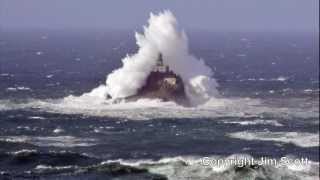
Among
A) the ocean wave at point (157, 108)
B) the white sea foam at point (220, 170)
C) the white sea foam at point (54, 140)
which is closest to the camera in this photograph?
the white sea foam at point (220, 170)

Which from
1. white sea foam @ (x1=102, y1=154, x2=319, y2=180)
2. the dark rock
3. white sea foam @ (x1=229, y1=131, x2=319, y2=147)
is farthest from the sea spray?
white sea foam @ (x1=102, y1=154, x2=319, y2=180)

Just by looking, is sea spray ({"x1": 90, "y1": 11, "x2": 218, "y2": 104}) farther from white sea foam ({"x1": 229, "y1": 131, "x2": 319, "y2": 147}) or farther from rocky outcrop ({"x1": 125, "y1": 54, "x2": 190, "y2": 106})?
white sea foam ({"x1": 229, "y1": 131, "x2": 319, "y2": 147})

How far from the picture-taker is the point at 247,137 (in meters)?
108

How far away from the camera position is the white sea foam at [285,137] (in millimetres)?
105669

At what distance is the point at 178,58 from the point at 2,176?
2843 inches

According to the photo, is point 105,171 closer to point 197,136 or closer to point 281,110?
point 197,136

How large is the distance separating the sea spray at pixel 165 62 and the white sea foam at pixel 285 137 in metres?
29.8

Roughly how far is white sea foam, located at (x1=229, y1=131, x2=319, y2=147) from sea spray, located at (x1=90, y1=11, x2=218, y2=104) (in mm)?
29767

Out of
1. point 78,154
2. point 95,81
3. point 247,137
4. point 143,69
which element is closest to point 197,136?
point 247,137

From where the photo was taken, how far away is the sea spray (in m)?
140

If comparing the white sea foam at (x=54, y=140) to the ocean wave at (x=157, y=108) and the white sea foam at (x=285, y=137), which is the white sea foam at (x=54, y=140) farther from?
the white sea foam at (x=285, y=137)

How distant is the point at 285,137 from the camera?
109 metres

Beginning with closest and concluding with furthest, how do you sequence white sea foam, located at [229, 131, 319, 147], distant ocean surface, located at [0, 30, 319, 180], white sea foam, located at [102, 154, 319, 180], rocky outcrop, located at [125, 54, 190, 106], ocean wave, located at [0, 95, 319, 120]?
white sea foam, located at [102, 154, 319, 180] → distant ocean surface, located at [0, 30, 319, 180] → white sea foam, located at [229, 131, 319, 147] → ocean wave, located at [0, 95, 319, 120] → rocky outcrop, located at [125, 54, 190, 106]

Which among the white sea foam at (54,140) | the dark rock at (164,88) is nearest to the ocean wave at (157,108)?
the dark rock at (164,88)
